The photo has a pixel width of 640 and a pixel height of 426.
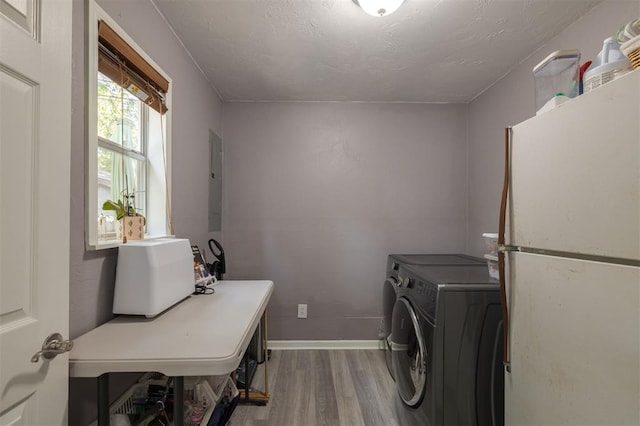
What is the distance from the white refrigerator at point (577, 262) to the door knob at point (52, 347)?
1.43m

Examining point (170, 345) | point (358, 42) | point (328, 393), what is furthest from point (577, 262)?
point (328, 393)

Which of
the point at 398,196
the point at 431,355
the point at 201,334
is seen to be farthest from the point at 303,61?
the point at 431,355

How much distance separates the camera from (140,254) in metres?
1.17

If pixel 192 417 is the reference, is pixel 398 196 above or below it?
above

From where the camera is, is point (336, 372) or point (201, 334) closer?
point (201, 334)

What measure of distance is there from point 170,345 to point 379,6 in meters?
1.73

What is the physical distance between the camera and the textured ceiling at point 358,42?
4.93 feet

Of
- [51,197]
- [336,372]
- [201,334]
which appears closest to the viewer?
[51,197]

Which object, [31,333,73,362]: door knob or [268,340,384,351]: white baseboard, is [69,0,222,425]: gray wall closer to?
[31,333,73,362]: door knob

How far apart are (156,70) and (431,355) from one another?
2.01 m

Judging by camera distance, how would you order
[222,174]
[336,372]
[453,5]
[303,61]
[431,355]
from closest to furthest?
[431,355]
[453,5]
[303,61]
[336,372]
[222,174]

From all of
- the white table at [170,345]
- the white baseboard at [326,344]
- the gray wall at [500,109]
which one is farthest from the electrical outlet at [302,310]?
the gray wall at [500,109]

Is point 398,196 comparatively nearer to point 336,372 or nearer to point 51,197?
point 336,372

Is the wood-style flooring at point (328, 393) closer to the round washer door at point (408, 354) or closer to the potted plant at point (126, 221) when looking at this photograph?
the round washer door at point (408, 354)
